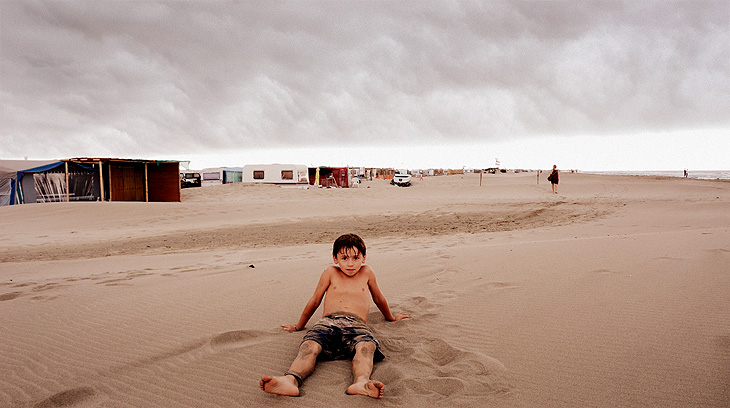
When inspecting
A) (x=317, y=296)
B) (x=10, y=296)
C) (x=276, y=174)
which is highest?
(x=276, y=174)

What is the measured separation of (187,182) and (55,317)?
37396 mm

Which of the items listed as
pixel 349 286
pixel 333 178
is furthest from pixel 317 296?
pixel 333 178

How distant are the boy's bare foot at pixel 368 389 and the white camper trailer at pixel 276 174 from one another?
3553cm

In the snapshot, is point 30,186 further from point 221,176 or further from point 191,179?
point 221,176

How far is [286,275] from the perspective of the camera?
6090 millimetres

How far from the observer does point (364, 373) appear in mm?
2686

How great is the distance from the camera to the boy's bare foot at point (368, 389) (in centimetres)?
246

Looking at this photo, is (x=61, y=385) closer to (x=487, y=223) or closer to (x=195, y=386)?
(x=195, y=386)

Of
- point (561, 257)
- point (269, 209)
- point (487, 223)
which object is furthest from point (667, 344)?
point (269, 209)

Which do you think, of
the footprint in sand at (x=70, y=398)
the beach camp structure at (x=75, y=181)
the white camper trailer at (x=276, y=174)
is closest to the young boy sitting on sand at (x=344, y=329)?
the footprint in sand at (x=70, y=398)

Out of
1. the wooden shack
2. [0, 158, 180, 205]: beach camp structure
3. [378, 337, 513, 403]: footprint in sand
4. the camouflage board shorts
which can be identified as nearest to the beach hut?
[0, 158, 180, 205]: beach camp structure

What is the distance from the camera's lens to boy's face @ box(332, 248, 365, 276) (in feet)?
11.2

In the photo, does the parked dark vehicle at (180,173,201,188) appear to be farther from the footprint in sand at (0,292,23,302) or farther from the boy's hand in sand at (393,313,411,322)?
the boy's hand in sand at (393,313,411,322)

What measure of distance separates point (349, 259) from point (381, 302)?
562mm
